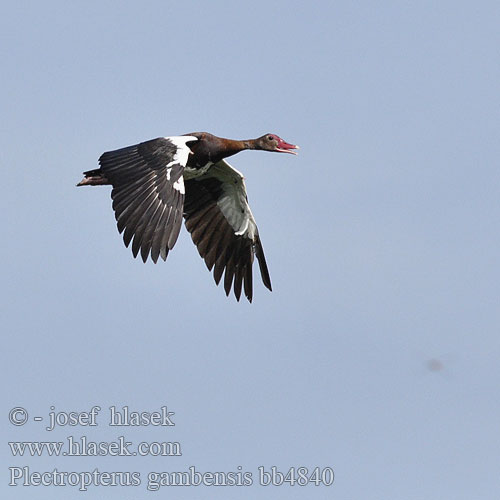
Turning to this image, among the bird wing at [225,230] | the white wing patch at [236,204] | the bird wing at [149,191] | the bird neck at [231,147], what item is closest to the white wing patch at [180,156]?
the bird wing at [149,191]

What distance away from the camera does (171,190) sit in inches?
811

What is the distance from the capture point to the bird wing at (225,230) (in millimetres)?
24594

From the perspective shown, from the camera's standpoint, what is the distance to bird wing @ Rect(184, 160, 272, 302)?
2459 cm

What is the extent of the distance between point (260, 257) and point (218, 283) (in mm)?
967

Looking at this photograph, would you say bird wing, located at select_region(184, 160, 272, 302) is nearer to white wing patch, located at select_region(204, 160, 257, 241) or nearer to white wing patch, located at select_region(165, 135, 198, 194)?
white wing patch, located at select_region(204, 160, 257, 241)

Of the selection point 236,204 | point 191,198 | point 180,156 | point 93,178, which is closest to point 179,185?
point 180,156

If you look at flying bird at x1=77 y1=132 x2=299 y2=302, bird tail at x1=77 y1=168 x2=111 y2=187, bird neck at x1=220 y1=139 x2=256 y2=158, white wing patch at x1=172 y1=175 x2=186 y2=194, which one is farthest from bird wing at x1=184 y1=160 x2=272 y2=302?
white wing patch at x1=172 y1=175 x2=186 y2=194

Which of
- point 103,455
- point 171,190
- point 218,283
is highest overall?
point 171,190

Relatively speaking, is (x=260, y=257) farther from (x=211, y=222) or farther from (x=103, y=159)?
(x=103, y=159)

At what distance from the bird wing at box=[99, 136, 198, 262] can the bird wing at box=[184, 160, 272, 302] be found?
2881mm

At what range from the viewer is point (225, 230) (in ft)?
81.5

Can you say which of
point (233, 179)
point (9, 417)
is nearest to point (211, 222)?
point (233, 179)

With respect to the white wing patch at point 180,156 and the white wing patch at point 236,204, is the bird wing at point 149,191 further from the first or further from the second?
the white wing patch at point 236,204

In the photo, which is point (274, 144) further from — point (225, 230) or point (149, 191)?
point (149, 191)
